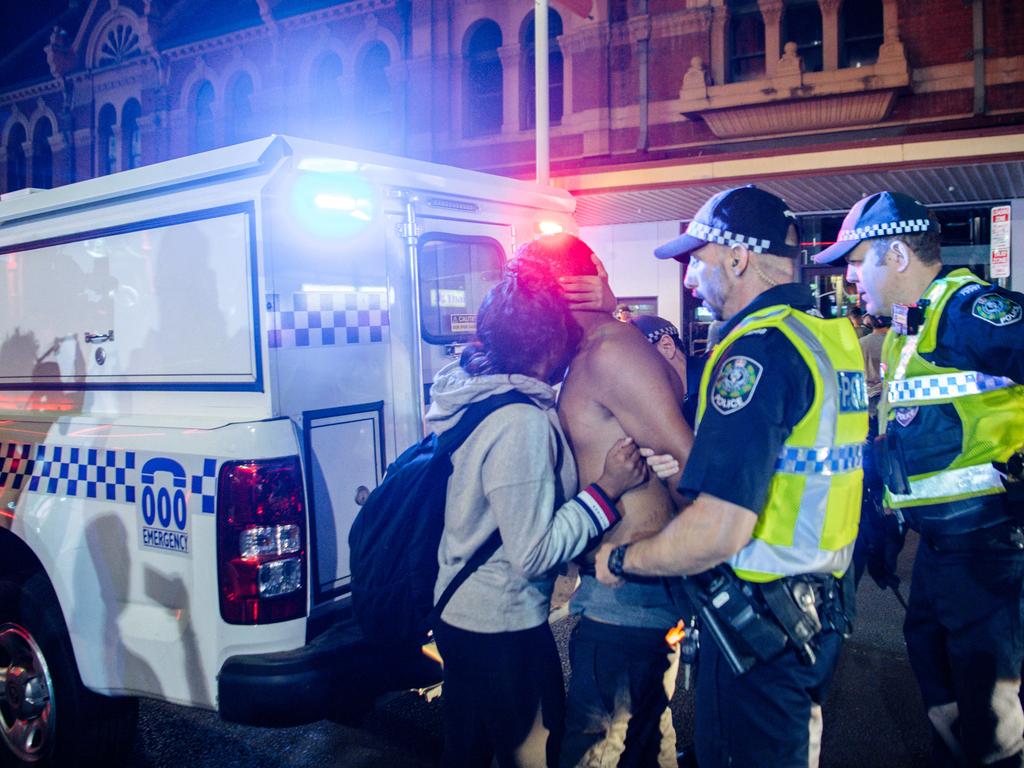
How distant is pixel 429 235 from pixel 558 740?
2243 millimetres

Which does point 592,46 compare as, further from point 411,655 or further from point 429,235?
point 411,655

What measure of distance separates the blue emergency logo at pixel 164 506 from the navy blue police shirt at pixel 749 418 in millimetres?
1853

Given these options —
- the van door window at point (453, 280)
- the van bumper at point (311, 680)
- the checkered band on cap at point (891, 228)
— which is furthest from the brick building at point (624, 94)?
the van bumper at point (311, 680)

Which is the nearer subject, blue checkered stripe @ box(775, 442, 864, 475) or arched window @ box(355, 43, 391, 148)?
blue checkered stripe @ box(775, 442, 864, 475)

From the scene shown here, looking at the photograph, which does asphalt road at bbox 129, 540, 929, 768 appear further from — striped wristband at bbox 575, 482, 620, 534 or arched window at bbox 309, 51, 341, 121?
arched window at bbox 309, 51, 341, 121

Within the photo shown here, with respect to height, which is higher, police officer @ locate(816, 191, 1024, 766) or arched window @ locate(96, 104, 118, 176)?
arched window @ locate(96, 104, 118, 176)

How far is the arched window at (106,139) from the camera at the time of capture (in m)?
20.5

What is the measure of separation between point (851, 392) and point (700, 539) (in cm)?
57

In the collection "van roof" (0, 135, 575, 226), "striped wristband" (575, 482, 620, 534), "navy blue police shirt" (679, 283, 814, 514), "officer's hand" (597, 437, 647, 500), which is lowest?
"striped wristband" (575, 482, 620, 534)

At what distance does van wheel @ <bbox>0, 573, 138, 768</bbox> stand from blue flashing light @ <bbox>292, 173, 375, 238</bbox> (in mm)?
1864

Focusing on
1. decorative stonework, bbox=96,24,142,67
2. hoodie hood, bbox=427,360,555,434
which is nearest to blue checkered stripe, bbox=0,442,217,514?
hoodie hood, bbox=427,360,555,434

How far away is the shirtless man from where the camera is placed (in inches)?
91.7

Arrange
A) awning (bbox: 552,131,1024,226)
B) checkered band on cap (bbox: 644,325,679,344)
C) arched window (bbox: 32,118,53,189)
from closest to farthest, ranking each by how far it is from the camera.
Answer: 1. checkered band on cap (bbox: 644,325,679,344)
2. awning (bbox: 552,131,1024,226)
3. arched window (bbox: 32,118,53,189)

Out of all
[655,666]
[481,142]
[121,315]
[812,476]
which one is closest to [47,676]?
[121,315]
